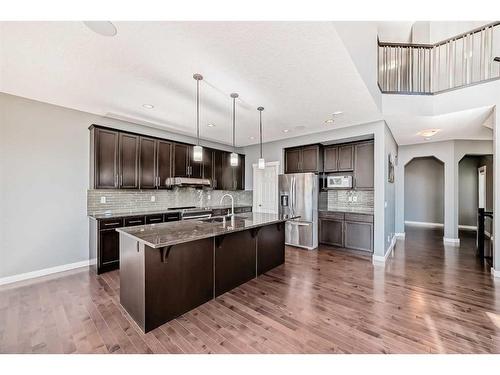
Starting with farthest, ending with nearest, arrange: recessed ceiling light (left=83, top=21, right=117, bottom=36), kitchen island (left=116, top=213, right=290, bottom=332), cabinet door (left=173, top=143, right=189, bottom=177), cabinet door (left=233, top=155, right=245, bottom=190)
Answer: cabinet door (left=233, top=155, right=245, bottom=190) < cabinet door (left=173, top=143, right=189, bottom=177) < kitchen island (left=116, top=213, right=290, bottom=332) < recessed ceiling light (left=83, top=21, right=117, bottom=36)

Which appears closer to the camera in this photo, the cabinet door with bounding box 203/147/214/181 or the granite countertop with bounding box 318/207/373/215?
the granite countertop with bounding box 318/207/373/215

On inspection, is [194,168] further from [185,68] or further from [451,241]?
[451,241]

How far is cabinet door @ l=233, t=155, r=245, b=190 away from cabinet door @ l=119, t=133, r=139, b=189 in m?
2.81

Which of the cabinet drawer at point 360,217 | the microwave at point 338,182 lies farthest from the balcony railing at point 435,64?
the cabinet drawer at point 360,217

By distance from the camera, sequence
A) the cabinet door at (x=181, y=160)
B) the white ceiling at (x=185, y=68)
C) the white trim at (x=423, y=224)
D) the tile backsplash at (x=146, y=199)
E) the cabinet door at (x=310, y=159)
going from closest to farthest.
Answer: the white ceiling at (x=185, y=68) < the tile backsplash at (x=146, y=199) < the cabinet door at (x=181, y=160) < the cabinet door at (x=310, y=159) < the white trim at (x=423, y=224)

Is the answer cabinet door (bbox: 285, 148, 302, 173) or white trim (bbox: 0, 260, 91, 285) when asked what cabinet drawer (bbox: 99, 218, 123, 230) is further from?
cabinet door (bbox: 285, 148, 302, 173)

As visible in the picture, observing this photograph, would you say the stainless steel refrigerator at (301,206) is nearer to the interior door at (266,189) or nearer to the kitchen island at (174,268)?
the interior door at (266,189)

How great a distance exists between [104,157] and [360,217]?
515 cm

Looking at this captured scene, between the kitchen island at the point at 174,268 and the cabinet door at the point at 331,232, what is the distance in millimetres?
2762

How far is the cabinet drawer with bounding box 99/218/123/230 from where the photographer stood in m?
3.53

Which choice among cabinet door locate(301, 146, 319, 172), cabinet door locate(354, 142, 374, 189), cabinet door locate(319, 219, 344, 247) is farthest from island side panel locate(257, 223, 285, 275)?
cabinet door locate(354, 142, 374, 189)

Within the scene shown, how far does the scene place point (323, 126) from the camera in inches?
185

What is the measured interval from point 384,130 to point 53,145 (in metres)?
5.86

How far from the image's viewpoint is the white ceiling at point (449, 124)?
12.9ft
